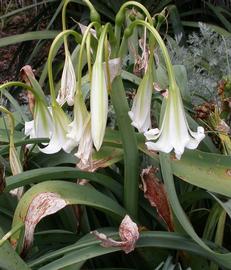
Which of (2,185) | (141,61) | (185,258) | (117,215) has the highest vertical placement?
(141,61)

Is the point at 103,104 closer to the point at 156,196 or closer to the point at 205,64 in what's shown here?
the point at 156,196

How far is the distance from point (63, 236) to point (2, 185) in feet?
0.73

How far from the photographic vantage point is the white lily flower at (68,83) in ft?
3.39

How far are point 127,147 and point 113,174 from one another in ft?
0.72

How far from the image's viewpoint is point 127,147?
1.09 m

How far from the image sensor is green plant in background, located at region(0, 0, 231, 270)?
0.90m

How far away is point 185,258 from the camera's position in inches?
45.8

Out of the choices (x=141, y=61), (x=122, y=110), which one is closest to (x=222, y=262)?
(x=122, y=110)

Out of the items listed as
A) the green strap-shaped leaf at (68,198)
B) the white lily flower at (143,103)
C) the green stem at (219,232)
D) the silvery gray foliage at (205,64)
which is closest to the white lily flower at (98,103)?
the white lily flower at (143,103)

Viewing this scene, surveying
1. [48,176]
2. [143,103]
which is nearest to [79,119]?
[143,103]

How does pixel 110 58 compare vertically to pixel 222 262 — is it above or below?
above

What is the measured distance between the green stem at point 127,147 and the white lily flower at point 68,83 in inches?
2.9

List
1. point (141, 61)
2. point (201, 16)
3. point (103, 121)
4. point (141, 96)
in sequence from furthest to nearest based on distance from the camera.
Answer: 1. point (201, 16)
2. point (141, 61)
3. point (141, 96)
4. point (103, 121)

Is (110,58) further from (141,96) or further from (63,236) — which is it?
(63,236)
